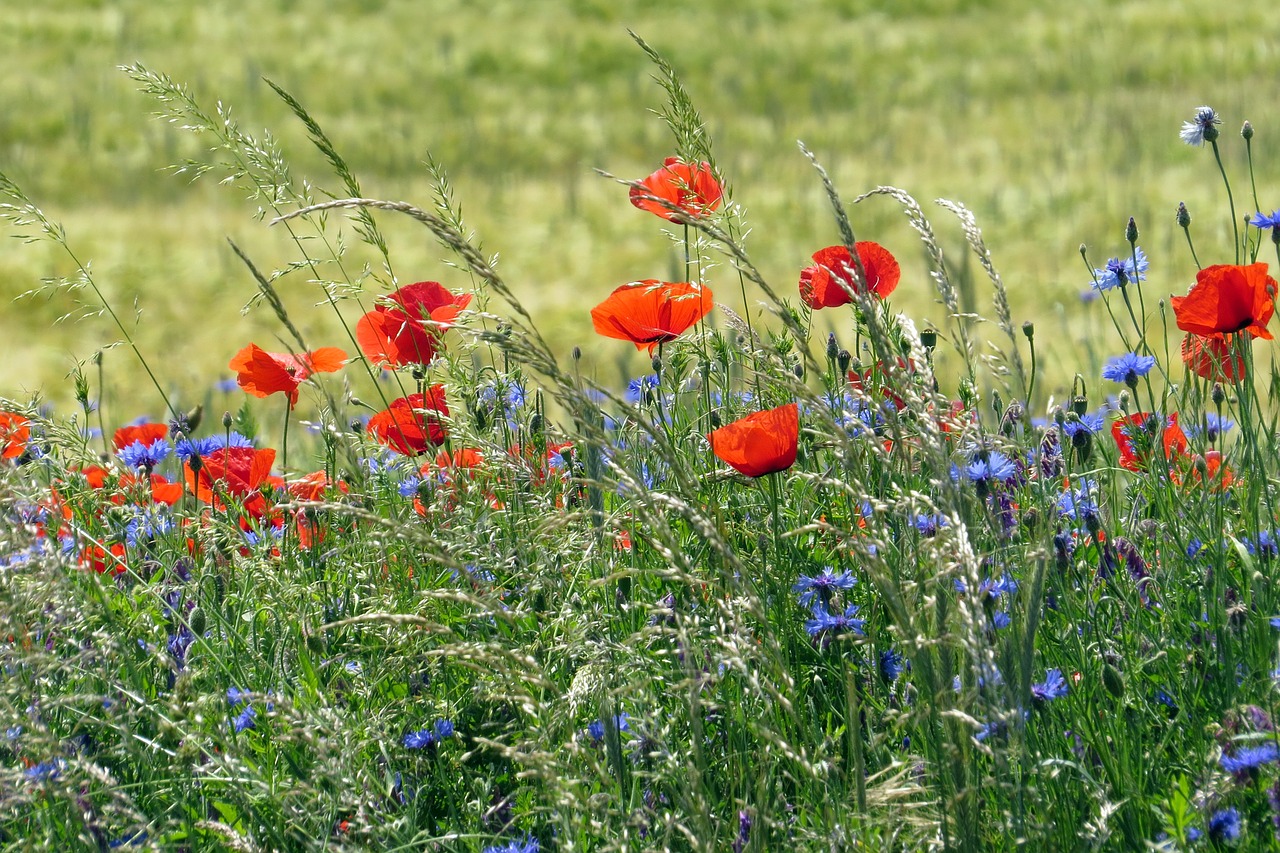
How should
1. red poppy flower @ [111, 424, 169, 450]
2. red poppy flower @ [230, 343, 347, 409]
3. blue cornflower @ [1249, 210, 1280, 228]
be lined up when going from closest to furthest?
blue cornflower @ [1249, 210, 1280, 228]
red poppy flower @ [230, 343, 347, 409]
red poppy flower @ [111, 424, 169, 450]

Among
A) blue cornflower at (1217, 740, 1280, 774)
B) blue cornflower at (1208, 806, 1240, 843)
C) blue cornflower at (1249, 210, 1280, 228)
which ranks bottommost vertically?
blue cornflower at (1208, 806, 1240, 843)

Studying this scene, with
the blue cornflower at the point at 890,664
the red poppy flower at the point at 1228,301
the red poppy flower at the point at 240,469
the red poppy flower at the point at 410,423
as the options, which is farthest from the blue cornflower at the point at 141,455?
the red poppy flower at the point at 1228,301

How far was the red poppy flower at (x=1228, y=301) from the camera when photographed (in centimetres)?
167

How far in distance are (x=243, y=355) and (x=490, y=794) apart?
1019 millimetres

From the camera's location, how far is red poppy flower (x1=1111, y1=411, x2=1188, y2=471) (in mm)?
1864

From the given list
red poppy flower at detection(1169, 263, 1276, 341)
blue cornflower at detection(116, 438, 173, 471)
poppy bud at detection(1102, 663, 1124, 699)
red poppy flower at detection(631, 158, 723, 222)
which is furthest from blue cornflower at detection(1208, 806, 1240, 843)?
blue cornflower at detection(116, 438, 173, 471)

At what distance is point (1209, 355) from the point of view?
1.86 m

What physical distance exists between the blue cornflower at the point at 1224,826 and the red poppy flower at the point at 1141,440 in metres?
0.80

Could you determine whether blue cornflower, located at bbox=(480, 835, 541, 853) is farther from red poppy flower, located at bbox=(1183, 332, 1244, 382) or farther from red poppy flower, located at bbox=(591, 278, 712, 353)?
red poppy flower, located at bbox=(1183, 332, 1244, 382)

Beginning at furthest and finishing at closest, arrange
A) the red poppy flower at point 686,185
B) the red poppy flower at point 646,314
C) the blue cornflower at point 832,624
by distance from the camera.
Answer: the red poppy flower at point 646,314 → the red poppy flower at point 686,185 → the blue cornflower at point 832,624

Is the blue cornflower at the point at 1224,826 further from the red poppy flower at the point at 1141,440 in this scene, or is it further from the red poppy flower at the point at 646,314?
the red poppy flower at the point at 646,314

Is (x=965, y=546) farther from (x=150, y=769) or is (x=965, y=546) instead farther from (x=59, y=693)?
(x=59, y=693)

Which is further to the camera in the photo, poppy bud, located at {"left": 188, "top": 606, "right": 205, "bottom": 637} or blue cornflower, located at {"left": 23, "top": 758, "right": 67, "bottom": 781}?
poppy bud, located at {"left": 188, "top": 606, "right": 205, "bottom": 637}

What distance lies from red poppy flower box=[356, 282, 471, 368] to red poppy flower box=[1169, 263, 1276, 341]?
1.03 metres
